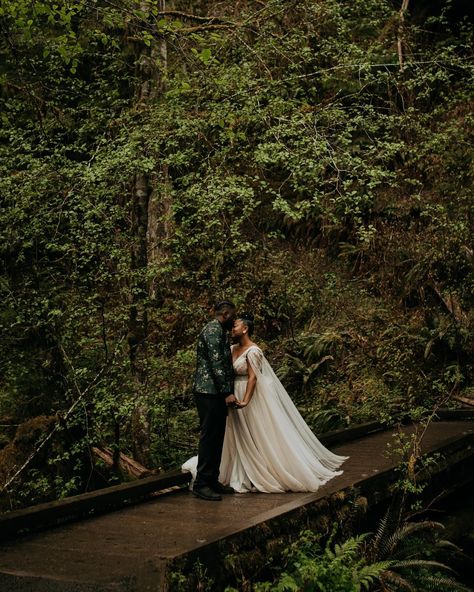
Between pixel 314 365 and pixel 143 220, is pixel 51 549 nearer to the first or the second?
pixel 143 220

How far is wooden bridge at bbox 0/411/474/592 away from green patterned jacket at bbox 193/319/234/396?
4.33ft

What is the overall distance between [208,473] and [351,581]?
2523 mm

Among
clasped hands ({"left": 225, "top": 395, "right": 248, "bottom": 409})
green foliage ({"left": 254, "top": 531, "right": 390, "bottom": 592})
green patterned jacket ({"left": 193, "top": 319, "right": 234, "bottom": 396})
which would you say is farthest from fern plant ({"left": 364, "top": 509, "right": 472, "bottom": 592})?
green patterned jacket ({"left": 193, "top": 319, "right": 234, "bottom": 396})

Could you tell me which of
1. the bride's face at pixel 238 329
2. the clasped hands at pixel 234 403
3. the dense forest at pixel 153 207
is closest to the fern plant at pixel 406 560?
the clasped hands at pixel 234 403

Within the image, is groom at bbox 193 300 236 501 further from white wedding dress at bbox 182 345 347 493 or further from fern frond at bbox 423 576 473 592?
fern frond at bbox 423 576 473 592

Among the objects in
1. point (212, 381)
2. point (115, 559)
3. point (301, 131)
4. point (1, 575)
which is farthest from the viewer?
point (301, 131)


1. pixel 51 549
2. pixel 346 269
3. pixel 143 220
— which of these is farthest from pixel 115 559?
pixel 346 269

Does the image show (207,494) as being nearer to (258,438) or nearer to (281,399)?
(258,438)

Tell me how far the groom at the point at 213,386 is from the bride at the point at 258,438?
1.79ft

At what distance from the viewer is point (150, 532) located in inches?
271

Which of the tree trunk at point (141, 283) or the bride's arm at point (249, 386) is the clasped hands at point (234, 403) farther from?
the tree trunk at point (141, 283)

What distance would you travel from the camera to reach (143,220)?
1113 centimetres

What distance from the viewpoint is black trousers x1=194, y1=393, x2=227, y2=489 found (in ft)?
27.2

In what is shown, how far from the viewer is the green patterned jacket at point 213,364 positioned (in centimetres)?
823
